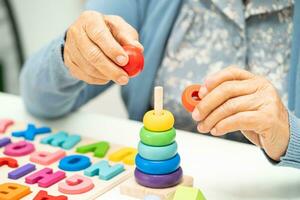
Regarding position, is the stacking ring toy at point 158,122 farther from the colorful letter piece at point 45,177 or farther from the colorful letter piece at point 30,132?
the colorful letter piece at point 30,132

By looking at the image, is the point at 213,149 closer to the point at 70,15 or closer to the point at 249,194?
the point at 249,194

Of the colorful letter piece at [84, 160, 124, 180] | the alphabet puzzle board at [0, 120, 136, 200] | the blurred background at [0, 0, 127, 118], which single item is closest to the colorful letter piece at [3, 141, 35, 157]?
the alphabet puzzle board at [0, 120, 136, 200]

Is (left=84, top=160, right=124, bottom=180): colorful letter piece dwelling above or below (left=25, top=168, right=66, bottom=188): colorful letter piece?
below

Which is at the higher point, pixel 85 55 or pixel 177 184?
pixel 85 55

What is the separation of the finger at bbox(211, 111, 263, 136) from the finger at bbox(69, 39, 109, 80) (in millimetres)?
172

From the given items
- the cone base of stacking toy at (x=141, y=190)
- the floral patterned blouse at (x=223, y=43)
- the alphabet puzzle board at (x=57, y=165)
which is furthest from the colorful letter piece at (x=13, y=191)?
the floral patterned blouse at (x=223, y=43)

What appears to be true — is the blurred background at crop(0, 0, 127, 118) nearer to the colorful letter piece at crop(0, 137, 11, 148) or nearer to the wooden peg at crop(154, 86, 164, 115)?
the colorful letter piece at crop(0, 137, 11, 148)

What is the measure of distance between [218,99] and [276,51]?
13.0 inches

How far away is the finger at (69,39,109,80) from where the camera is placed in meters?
0.69

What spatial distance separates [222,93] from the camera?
24.0 inches

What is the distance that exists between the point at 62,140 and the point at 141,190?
20 cm

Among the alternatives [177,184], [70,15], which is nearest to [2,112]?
[177,184]

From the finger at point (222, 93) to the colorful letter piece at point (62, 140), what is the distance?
23 centimetres

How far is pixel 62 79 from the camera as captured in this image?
86 cm
